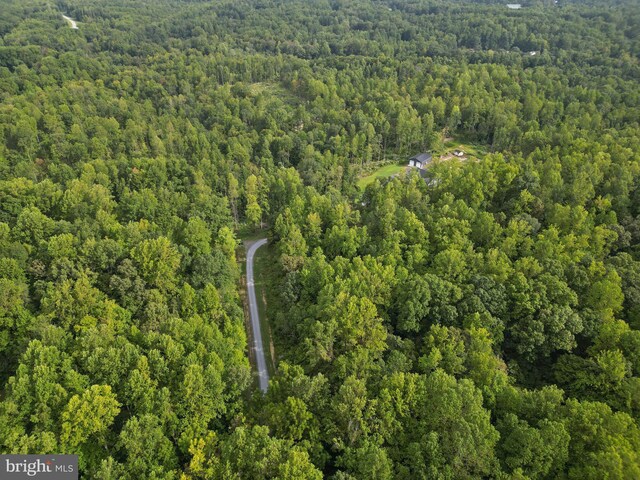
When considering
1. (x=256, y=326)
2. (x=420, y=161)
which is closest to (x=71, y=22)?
(x=420, y=161)

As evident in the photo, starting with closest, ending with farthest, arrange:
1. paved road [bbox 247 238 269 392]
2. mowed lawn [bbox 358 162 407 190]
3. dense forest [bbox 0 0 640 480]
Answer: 1. dense forest [bbox 0 0 640 480]
2. paved road [bbox 247 238 269 392]
3. mowed lawn [bbox 358 162 407 190]

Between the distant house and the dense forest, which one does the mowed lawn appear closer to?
the distant house

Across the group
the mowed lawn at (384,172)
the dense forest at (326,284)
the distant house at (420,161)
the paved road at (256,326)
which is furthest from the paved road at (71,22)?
the paved road at (256,326)

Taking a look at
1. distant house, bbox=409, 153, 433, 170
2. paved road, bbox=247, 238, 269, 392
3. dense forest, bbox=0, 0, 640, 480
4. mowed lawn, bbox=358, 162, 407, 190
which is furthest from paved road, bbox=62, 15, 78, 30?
paved road, bbox=247, 238, 269, 392

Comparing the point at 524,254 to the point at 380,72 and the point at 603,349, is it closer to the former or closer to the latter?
the point at 603,349

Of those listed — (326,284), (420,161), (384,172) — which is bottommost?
(384,172)

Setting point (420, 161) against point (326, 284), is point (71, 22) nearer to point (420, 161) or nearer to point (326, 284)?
point (420, 161)
